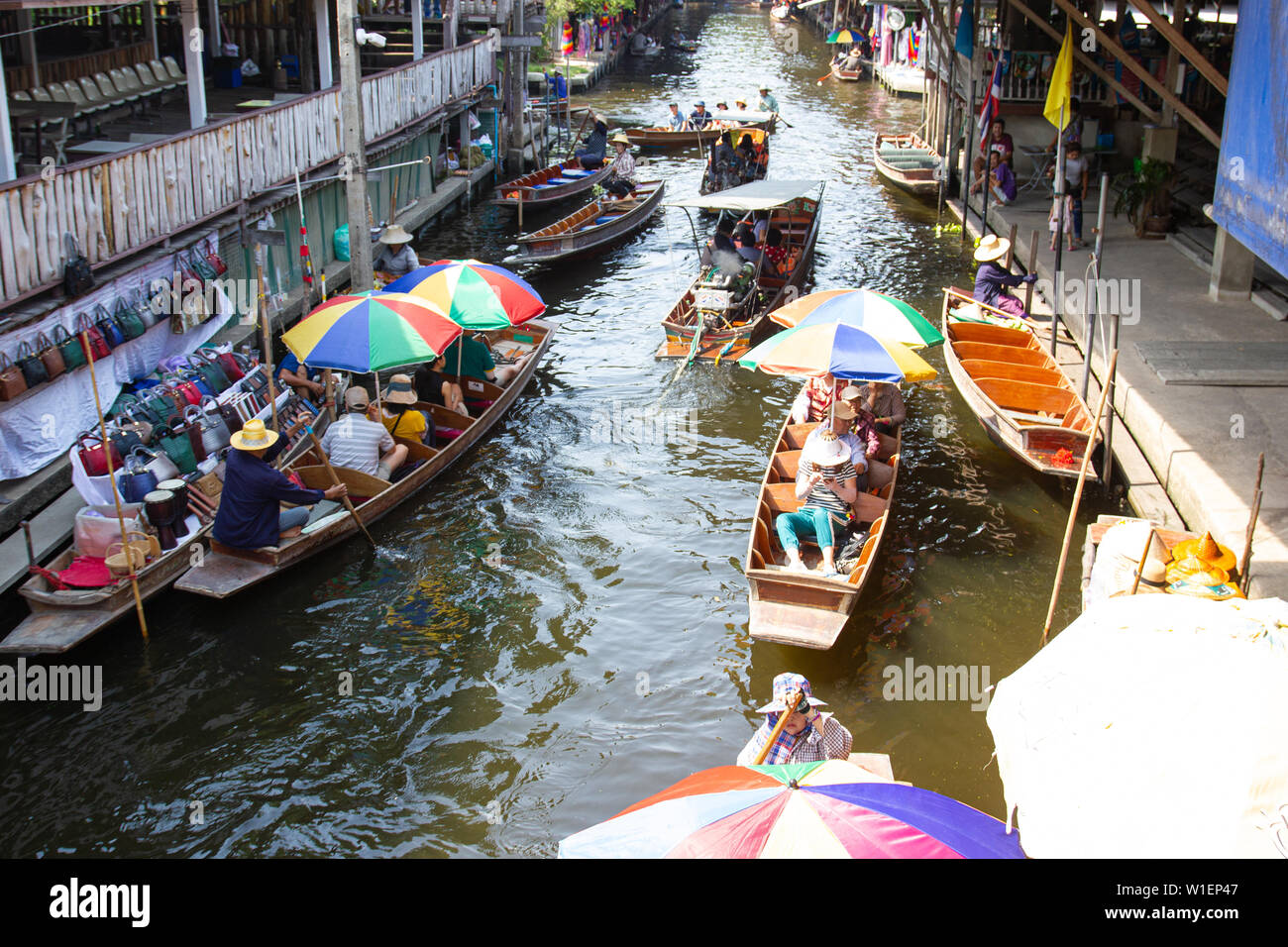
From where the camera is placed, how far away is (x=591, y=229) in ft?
73.9

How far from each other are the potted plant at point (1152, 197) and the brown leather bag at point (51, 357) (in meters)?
17.5

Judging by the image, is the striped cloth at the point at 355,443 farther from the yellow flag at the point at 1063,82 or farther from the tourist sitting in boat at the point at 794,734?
the yellow flag at the point at 1063,82

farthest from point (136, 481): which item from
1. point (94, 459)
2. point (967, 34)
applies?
point (967, 34)

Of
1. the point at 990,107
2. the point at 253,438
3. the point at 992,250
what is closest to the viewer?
the point at 253,438

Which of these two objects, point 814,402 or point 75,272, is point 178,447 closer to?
point 75,272

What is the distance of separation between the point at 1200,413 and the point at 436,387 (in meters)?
9.15

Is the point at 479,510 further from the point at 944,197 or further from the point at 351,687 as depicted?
the point at 944,197

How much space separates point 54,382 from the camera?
37.4 ft

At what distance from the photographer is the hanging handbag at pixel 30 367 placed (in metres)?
10.8

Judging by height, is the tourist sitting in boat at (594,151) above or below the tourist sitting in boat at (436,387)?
above

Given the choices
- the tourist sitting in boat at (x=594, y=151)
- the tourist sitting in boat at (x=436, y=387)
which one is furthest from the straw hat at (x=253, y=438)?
the tourist sitting in boat at (x=594, y=151)

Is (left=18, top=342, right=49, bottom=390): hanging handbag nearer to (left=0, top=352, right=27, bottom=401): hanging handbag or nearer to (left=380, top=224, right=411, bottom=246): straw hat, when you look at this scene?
(left=0, top=352, right=27, bottom=401): hanging handbag

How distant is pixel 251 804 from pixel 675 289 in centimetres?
1517

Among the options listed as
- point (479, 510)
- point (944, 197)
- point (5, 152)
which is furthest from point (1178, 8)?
point (5, 152)
